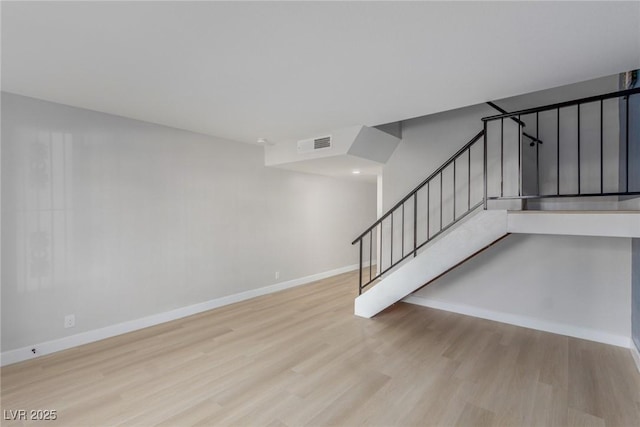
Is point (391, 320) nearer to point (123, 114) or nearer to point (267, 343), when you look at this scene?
point (267, 343)

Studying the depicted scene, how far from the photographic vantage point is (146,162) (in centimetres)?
384

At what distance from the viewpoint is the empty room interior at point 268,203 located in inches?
78.7

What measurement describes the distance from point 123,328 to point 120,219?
132cm

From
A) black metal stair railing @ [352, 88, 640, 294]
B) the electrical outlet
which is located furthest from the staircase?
the electrical outlet

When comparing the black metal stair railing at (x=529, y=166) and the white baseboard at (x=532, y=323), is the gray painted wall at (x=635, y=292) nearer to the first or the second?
the white baseboard at (x=532, y=323)

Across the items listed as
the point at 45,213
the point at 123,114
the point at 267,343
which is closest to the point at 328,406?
the point at 267,343

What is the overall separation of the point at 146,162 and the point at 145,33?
2.29 m

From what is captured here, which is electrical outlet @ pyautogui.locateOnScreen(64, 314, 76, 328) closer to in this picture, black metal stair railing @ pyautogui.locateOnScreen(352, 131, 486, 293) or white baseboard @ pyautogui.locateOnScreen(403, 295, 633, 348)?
black metal stair railing @ pyautogui.locateOnScreen(352, 131, 486, 293)

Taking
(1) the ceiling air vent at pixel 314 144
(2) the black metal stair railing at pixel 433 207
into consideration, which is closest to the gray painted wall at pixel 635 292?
(2) the black metal stair railing at pixel 433 207

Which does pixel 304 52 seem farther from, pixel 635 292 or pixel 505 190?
pixel 635 292

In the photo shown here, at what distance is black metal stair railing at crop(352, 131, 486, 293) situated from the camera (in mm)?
4176

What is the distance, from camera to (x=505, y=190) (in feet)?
12.9

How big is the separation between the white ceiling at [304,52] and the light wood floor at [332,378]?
2602 mm

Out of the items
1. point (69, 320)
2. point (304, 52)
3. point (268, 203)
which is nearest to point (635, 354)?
point (304, 52)
